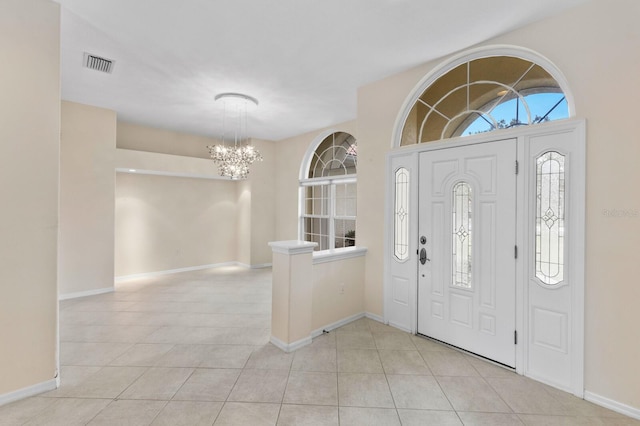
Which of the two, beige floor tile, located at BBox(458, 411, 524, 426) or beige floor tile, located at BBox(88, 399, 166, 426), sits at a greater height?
beige floor tile, located at BBox(458, 411, 524, 426)

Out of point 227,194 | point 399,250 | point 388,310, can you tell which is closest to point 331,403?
point 388,310

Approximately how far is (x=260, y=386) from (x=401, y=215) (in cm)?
240

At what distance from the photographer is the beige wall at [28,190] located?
215 cm

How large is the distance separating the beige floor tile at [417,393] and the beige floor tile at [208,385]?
1.37 m

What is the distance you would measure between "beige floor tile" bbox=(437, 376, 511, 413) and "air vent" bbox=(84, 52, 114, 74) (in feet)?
15.9

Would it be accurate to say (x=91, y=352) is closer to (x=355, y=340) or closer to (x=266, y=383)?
(x=266, y=383)

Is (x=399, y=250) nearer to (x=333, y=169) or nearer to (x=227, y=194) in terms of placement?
(x=333, y=169)

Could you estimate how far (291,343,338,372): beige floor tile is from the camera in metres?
2.66

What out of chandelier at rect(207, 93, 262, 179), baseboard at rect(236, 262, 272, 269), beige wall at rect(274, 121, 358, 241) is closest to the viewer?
chandelier at rect(207, 93, 262, 179)

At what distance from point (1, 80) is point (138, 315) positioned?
3017 mm

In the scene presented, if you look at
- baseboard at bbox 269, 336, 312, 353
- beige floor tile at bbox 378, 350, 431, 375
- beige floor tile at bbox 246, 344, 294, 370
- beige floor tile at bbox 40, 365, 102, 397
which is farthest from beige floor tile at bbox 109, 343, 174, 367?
beige floor tile at bbox 378, 350, 431, 375

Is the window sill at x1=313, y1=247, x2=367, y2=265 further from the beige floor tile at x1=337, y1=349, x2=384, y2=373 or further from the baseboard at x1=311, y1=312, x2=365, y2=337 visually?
the beige floor tile at x1=337, y1=349, x2=384, y2=373

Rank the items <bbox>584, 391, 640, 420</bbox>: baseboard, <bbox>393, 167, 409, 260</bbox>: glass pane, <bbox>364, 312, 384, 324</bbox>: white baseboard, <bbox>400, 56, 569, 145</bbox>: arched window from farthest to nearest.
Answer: <bbox>364, 312, 384, 324</bbox>: white baseboard, <bbox>393, 167, 409, 260</bbox>: glass pane, <bbox>400, 56, 569, 145</bbox>: arched window, <bbox>584, 391, 640, 420</bbox>: baseboard

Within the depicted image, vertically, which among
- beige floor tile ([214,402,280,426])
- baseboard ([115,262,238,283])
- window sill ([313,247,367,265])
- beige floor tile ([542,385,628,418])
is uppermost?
window sill ([313,247,367,265])
